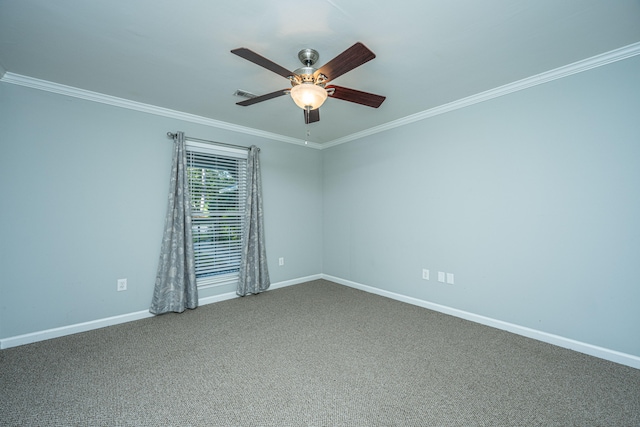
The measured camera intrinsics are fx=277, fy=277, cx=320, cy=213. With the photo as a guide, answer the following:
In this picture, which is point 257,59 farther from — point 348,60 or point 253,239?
point 253,239

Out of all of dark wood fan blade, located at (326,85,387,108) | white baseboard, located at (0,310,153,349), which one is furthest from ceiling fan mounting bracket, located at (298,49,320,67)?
white baseboard, located at (0,310,153,349)

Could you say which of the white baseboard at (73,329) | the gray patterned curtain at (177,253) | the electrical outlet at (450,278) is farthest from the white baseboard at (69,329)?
the electrical outlet at (450,278)

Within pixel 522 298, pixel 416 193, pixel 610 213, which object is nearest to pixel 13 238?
pixel 416 193

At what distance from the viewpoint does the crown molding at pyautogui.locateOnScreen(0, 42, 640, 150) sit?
7.49 ft

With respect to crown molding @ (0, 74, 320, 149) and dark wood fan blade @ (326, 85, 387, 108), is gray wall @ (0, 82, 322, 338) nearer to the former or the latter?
crown molding @ (0, 74, 320, 149)

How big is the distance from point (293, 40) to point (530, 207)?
2.61 metres

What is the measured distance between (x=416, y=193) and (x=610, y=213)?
1.77 meters

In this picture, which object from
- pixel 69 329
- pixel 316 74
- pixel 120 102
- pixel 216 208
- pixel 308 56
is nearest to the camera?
pixel 316 74

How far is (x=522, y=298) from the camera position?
8.93ft

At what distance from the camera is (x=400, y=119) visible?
3.69m

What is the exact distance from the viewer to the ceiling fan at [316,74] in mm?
1667

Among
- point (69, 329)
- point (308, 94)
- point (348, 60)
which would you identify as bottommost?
point (69, 329)

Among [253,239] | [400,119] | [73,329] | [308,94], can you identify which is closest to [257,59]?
[308,94]

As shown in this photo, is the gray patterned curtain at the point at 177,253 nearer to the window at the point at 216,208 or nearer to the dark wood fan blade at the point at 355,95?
the window at the point at 216,208
